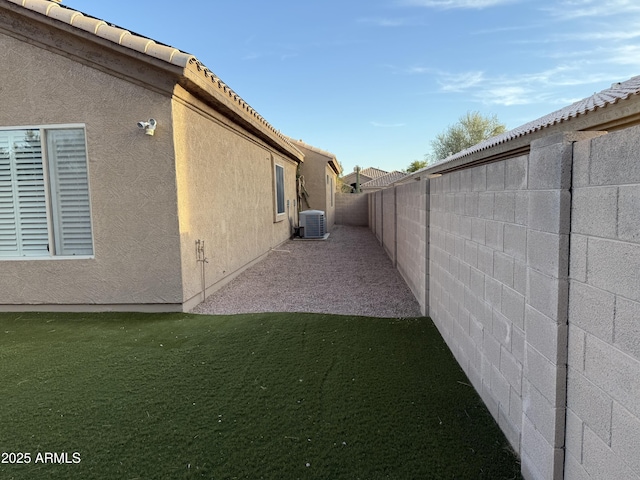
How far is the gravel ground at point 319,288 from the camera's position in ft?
19.9

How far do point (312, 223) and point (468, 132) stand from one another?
34.8 meters

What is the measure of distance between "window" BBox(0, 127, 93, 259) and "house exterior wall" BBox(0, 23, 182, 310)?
0.17 meters

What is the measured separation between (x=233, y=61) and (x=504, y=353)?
17490 millimetres

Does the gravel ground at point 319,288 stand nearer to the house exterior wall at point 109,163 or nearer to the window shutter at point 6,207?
the house exterior wall at point 109,163

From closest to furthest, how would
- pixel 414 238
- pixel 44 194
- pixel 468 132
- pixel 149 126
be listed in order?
pixel 149 126
pixel 44 194
pixel 414 238
pixel 468 132

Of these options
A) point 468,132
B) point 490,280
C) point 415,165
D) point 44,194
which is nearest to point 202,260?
point 44,194

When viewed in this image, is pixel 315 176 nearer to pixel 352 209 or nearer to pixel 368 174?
pixel 352 209

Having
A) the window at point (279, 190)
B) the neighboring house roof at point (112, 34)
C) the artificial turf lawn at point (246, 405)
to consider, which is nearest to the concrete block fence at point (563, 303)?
the artificial turf lawn at point (246, 405)

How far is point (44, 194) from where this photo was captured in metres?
5.73

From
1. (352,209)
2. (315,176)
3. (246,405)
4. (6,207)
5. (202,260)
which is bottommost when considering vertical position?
(246,405)

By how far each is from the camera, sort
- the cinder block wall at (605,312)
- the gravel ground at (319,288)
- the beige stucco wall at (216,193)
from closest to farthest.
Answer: the cinder block wall at (605,312) → the beige stucco wall at (216,193) → the gravel ground at (319,288)

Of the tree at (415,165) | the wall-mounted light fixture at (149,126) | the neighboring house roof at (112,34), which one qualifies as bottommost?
the wall-mounted light fixture at (149,126)

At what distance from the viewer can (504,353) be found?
2822mm

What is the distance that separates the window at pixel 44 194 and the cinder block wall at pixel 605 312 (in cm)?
607
